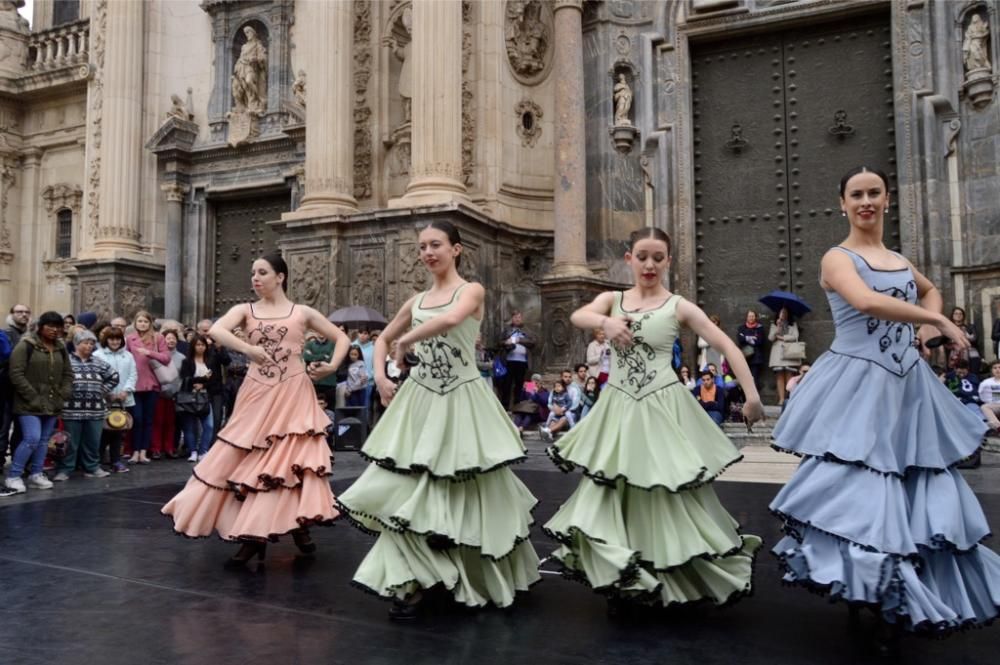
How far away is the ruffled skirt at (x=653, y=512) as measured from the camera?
4020mm

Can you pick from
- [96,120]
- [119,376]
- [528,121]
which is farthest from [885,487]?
[96,120]

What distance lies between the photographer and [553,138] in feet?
53.1

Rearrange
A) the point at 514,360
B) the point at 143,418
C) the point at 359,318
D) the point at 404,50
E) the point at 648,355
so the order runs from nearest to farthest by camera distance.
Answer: the point at 648,355, the point at 143,418, the point at 359,318, the point at 514,360, the point at 404,50

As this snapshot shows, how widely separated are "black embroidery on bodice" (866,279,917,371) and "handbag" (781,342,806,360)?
981 centimetres

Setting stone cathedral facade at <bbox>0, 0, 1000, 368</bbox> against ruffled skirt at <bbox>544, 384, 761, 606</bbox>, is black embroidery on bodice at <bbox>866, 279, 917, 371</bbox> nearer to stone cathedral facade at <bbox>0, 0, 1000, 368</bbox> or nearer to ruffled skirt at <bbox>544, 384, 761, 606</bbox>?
ruffled skirt at <bbox>544, 384, 761, 606</bbox>

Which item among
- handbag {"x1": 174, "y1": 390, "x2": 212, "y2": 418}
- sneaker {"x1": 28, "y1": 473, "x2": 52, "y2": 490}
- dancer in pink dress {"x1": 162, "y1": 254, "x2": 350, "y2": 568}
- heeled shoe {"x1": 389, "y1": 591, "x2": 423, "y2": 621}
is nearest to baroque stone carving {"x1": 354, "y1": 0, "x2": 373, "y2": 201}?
handbag {"x1": 174, "y1": 390, "x2": 212, "y2": 418}

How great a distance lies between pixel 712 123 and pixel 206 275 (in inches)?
444

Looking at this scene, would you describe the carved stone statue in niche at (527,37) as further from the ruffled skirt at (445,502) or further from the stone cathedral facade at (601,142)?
the ruffled skirt at (445,502)

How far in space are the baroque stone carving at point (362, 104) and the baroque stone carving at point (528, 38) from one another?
264 centimetres

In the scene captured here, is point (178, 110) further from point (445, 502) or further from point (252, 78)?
point (445, 502)

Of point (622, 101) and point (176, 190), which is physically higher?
point (622, 101)

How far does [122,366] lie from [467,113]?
732 cm

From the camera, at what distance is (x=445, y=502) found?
4223 millimetres

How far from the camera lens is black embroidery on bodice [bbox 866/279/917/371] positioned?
12.4 ft
